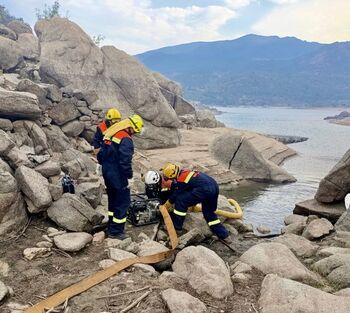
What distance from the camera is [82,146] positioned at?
550 inches

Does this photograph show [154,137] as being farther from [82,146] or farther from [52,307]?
[52,307]

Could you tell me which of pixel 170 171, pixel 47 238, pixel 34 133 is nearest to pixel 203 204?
pixel 170 171

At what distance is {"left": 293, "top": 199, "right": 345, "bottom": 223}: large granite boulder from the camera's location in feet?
31.1

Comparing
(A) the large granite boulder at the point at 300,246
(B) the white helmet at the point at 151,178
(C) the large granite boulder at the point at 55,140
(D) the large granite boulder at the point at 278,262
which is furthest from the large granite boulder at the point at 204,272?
(C) the large granite boulder at the point at 55,140

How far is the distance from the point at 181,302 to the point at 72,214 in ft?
10.1

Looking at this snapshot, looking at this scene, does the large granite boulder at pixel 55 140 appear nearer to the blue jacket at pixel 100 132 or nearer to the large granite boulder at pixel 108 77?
the blue jacket at pixel 100 132

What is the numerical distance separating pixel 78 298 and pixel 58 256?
140 centimetres

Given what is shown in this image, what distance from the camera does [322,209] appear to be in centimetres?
980

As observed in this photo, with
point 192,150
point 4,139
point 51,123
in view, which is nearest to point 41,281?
point 4,139

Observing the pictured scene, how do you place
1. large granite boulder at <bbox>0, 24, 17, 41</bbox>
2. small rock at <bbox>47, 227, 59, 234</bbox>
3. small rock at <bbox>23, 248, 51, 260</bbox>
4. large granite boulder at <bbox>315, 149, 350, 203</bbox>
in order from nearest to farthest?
small rock at <bbox>23, 248, 51, 260</bbox>, small rock at <bbox>47, 227, 59, 234</bbox>, large granite boulder at <bbox>315, 149, 350, 203</bbox>, large granite boulder at <bbox>0, 24, 17, 41</bbox>

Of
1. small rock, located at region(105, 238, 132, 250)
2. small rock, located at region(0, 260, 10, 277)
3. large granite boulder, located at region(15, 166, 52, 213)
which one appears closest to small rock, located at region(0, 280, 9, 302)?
small rock, located at region(0, 260, 10, 277)

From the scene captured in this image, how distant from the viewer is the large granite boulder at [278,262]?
17.2 ft

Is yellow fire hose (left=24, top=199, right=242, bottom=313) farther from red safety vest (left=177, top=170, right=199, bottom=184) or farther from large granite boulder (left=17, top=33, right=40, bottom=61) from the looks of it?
large granite boulder (left=17, top=33, right=40, bottom=61)

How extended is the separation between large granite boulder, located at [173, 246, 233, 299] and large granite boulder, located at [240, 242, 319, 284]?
713mm
